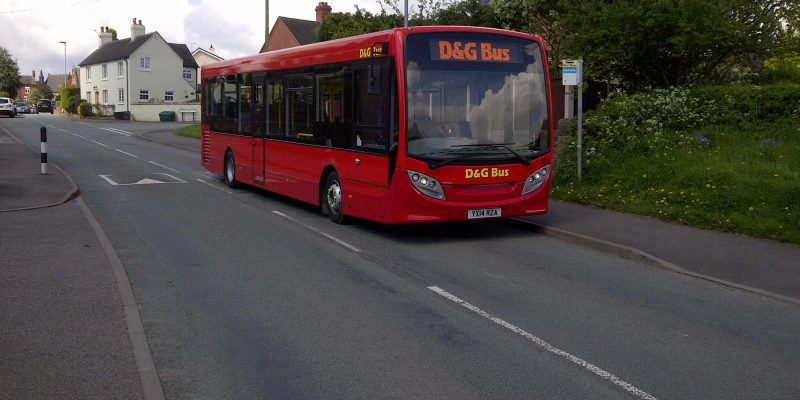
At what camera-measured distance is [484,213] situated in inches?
435

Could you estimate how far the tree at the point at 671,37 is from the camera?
53.0ft

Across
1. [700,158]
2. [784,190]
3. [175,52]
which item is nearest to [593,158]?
[700,158]

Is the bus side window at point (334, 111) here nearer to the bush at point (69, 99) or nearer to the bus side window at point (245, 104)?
the bus side window at point (245, 104)

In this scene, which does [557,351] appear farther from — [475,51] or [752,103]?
[752,103]

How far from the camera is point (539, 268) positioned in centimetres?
945

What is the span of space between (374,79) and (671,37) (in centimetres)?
836

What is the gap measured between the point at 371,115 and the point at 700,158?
6.43 m

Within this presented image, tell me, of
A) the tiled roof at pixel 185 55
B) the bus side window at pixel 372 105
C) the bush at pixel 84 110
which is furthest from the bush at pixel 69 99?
the bus side window at pixel 372 105

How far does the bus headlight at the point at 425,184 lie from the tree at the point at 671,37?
7960mm

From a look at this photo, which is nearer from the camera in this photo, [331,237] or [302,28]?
[331,237]

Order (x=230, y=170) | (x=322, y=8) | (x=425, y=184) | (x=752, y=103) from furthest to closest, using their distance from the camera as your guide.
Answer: (x=322, y=8), (x=230, y=170), (x=752, y=103), (x=425, y=184)

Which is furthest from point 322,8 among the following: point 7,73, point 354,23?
point 7,73

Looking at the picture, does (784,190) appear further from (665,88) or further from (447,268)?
(665,88)

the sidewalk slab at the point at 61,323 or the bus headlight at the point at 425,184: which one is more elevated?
the bus headlight at the point at 425,184
